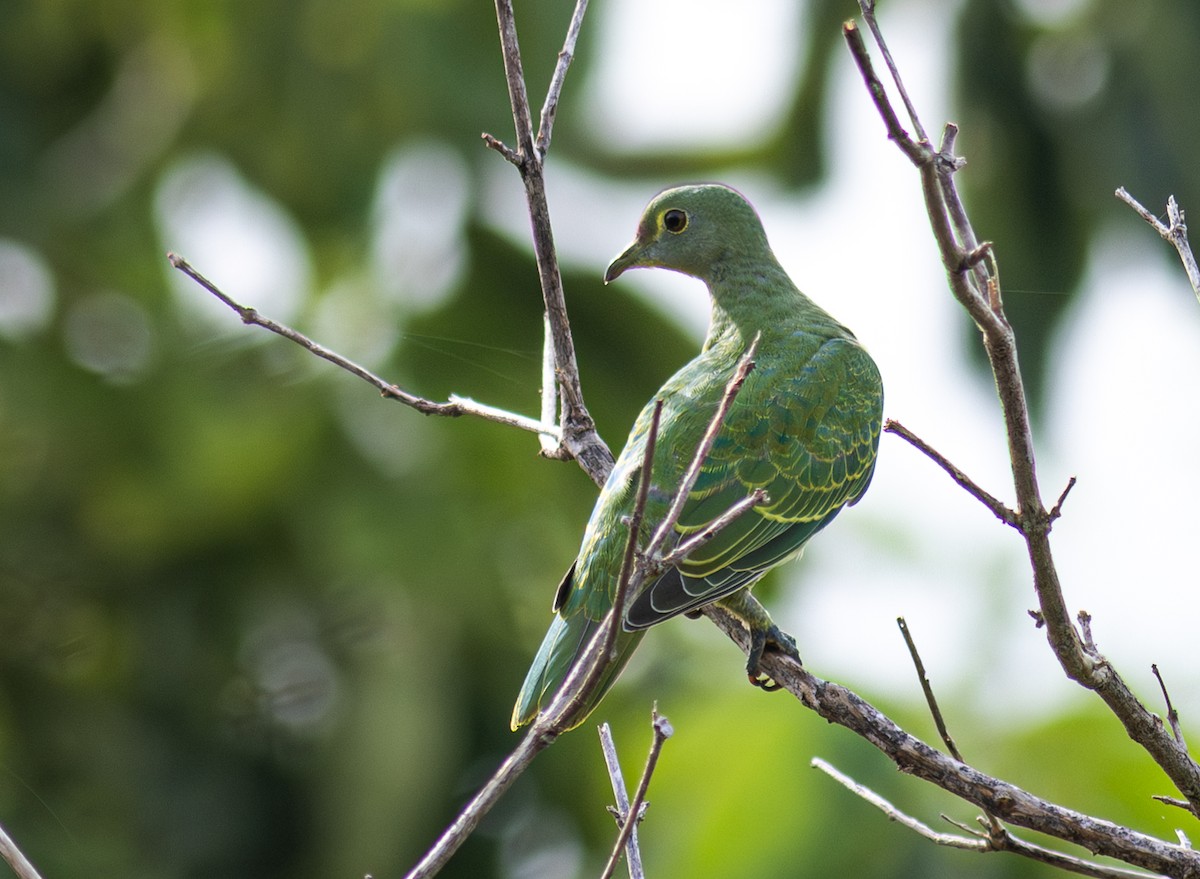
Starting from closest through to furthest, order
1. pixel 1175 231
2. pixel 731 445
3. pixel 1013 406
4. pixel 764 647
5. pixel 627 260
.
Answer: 1. pixel 1013 406
2. pixel 1175 231
3. pixel 764 647
4. pixel 731 445
5. pixel 627 260

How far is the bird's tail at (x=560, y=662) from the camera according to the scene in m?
3.56

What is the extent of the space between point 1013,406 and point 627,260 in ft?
8.04

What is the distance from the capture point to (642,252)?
193 inches

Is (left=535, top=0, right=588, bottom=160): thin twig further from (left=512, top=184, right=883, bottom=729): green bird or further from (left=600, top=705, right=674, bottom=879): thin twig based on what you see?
(left=600, top=705, right=674, bottom=879): thin twig

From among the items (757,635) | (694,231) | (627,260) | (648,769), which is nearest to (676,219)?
(694,231)

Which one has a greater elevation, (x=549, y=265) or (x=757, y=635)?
(x=549, y=265)

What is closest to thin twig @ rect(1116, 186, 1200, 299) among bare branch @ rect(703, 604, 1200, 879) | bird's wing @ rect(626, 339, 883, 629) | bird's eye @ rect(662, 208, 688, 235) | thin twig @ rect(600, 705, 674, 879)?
bare branch @ rect(703, 604, 1200, 879)

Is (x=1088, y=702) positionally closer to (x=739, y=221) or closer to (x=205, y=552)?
(x=739, y=221)

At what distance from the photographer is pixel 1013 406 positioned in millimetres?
2582

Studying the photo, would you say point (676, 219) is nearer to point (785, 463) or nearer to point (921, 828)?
point (785, 463)

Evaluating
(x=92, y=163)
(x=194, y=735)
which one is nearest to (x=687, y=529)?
(x=194, y=735)

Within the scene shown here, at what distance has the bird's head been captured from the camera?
16.0ft

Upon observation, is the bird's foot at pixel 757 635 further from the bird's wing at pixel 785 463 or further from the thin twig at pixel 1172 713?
the thin twig at pixel 1172 713

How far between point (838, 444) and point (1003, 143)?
7.09 meters
